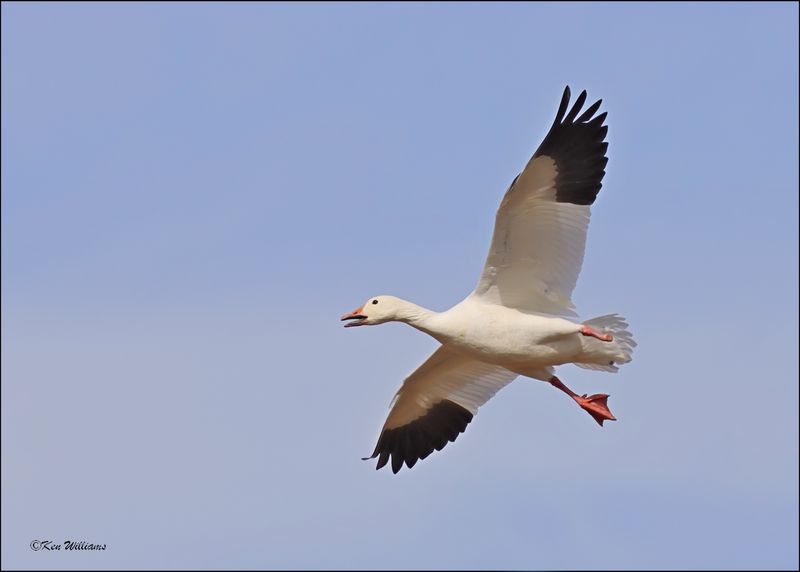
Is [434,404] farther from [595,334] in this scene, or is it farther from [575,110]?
[575,110]

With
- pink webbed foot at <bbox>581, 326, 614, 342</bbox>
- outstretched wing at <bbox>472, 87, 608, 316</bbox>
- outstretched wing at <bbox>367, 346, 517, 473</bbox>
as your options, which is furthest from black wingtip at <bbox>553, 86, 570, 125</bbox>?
outstretched wing at <bbox>367, 346, 517, 473</bbox>

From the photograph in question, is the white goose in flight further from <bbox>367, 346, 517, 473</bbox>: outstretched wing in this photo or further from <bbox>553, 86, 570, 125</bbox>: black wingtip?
<bbox>367, 346, 517, 473</bbox>: outstretched wing

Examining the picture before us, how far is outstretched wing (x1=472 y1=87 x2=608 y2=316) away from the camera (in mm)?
16891

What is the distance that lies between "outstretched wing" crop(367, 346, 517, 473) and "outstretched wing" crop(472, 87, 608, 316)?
1.82 m

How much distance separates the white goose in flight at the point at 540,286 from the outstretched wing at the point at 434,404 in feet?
3.57

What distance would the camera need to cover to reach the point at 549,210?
17016 millimetres

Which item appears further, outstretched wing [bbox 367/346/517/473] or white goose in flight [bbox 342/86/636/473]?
outstretched wing [bbox 367/346/517/473]

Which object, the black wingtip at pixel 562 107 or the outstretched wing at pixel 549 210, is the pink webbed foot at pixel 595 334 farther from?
the black wingtip at pixel 562 107

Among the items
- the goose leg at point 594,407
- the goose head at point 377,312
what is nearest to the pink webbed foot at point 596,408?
the goose leg at point 594,407

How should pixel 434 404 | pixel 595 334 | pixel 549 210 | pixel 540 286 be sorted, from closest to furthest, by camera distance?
pixel 549 210
pixel 595 334
pixel 540 286
pixel 434 404

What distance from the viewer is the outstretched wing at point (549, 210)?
1689cm

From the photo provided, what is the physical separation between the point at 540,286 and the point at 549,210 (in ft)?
3.03

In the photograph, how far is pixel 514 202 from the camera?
16.8 metres

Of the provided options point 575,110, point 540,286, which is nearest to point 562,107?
point 575,110
